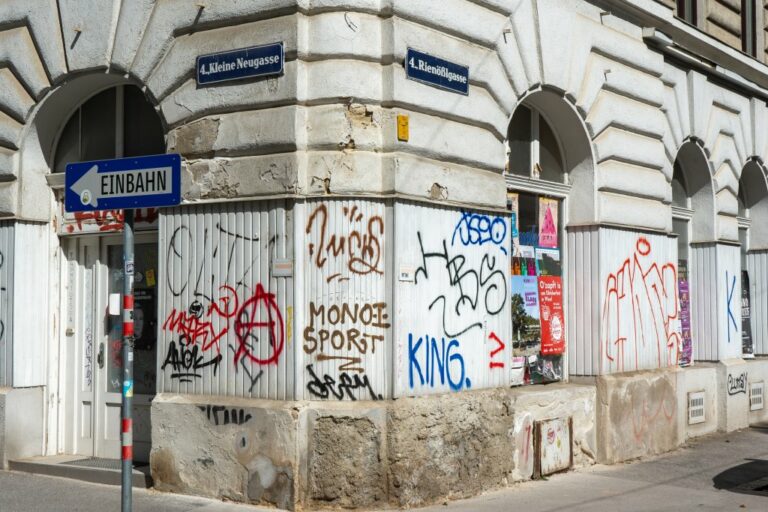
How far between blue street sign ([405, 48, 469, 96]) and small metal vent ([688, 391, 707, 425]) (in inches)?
260

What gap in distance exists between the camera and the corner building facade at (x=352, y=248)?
9.32 m

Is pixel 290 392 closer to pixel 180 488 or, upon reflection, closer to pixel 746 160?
pixel 180 488

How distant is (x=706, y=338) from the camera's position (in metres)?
15.7

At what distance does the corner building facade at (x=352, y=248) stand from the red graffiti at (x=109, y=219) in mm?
45

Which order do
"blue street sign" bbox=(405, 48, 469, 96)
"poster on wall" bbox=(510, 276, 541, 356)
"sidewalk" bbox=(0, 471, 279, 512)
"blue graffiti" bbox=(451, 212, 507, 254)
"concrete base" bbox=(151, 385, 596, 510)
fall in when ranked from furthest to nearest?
"poster on wall" bbox=(510, 276, 541, 356), "blue graffiti" bbox=(451, 212, 507, 254), "blue street sign" bbox=(405, 48, 469, 96), "sidewalk" bbox=(0, 471, 279, 512), "concrete base" bbox=(151, 385, 596, 510)

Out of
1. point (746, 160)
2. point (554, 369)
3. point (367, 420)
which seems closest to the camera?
point (367, 420)

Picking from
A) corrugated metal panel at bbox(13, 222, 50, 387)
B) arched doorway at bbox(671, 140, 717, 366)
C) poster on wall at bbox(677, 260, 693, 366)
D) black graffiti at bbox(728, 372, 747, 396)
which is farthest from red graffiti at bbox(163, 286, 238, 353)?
black graffiti at bbox(728, 372, 747, 396)

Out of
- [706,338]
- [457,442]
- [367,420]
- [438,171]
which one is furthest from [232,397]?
[706,338]

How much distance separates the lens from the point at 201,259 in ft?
32.6

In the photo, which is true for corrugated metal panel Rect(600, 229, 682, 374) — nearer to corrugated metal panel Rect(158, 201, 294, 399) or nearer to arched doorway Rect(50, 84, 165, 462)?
corrugated metal panel Rect(158, 201, 294, 399)

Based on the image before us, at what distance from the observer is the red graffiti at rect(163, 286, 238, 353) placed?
9.76 meters

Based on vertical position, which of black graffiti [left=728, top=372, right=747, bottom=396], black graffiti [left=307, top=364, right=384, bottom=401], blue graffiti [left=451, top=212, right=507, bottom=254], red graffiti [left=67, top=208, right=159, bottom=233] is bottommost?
black graffiti [left=728, top=372, right=747, bottom=396]

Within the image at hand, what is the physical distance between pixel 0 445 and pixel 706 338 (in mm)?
10083

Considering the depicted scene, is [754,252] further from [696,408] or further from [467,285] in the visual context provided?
[467,285]
